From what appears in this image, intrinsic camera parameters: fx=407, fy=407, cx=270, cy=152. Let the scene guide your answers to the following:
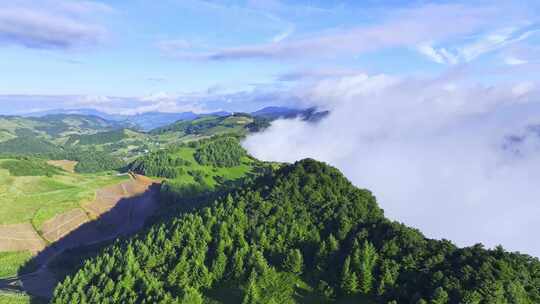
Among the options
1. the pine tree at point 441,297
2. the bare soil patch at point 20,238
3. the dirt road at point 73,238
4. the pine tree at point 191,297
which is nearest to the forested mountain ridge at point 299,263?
the pine tree at point 441,297

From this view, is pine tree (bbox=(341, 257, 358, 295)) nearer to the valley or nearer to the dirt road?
the valley

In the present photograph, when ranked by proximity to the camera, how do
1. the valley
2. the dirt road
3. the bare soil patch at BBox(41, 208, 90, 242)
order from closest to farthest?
the valley → the dirt road → the bare soil patch at BBox(41, 208, 90, 242)

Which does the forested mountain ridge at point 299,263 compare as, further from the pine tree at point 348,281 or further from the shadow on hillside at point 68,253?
the shadow on hillside at point 68,253

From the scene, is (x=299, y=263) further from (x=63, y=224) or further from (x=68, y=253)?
(x=63, y=224)

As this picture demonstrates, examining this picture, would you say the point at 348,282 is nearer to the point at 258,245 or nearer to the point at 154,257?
the point at 258,245

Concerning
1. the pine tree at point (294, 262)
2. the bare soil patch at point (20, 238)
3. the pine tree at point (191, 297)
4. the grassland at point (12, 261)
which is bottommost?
the grassland at point (12, 261)

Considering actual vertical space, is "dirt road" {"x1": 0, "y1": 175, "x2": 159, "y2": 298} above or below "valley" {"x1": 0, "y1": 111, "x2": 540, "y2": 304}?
below

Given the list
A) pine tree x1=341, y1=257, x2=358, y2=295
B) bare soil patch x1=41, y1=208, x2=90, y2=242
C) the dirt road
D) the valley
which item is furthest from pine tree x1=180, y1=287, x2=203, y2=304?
bare soil patch x1=41, y1=208, x2=90, y2=242
